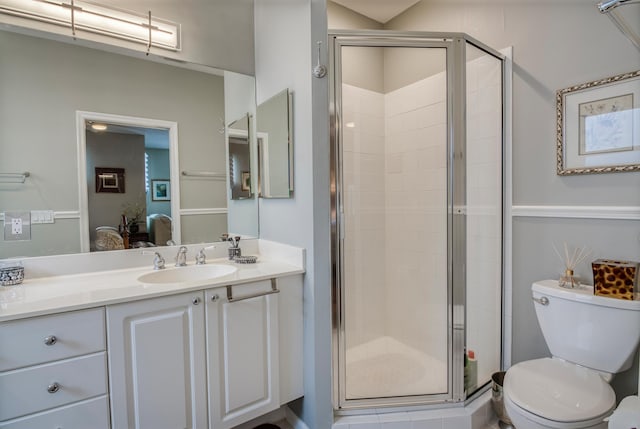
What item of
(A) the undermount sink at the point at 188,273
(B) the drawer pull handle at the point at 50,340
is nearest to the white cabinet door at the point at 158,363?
(B) the drawer pull handle at the point at 50,340

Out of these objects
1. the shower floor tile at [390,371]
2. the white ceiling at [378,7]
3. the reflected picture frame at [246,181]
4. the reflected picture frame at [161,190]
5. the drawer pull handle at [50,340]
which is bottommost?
the shower floor tile at [390,371]

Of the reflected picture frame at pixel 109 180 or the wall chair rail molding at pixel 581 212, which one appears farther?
the reflected picture frame at pixel 109 180

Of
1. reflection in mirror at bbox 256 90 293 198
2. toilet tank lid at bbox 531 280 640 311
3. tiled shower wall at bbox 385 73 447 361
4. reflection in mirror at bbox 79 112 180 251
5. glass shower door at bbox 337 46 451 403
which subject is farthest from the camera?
tiled shower wall at bbox 385 73 447 361

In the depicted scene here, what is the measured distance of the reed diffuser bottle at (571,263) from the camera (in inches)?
65.0

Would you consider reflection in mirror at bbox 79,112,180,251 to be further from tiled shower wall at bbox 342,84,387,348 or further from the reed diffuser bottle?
the reed diffuser bottle

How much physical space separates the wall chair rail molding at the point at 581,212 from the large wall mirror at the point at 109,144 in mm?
1705

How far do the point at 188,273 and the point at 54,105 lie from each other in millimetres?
1038

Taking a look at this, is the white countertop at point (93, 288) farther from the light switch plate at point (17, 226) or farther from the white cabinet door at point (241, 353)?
the light switch plate at point (17, 226)

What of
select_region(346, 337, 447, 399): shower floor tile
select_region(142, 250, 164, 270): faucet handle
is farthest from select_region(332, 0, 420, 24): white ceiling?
select_region(346, 337, 447, 399): shower floor tile

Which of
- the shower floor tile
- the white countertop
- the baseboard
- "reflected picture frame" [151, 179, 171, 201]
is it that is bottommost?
the baseboard

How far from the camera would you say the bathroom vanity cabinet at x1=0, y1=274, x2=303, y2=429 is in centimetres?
110

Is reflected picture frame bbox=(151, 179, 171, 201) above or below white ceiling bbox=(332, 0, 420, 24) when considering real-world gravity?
below

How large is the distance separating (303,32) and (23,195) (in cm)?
154

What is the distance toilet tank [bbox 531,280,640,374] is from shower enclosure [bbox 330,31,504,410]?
0.41 m
